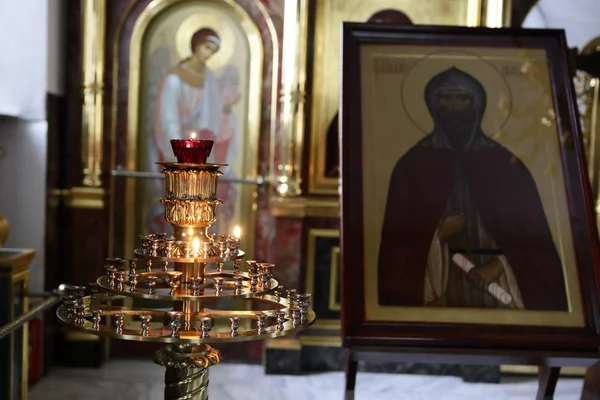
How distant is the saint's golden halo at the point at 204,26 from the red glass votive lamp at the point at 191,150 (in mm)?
3034

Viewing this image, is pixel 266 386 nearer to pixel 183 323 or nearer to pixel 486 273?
pixel 486 273

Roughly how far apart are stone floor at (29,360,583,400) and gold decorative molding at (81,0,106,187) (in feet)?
3.79

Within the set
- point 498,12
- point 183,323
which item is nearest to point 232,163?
point 498,12

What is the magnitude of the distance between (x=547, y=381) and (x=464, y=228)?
28.1 inches

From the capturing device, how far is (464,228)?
2.38m

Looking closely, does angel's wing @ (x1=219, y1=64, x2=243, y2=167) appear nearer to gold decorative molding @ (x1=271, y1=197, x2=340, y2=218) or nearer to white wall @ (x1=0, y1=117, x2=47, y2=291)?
gold decorative molding @ (x1=271, y1=197, x2=340, y2=218)

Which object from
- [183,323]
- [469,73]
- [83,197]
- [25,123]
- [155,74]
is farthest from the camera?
[155,74]

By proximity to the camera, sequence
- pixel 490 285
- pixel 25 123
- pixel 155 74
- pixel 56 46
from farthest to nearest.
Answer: pixel 155 74 → pixel 56 46 → pixel 25 123 → pixel 490 285

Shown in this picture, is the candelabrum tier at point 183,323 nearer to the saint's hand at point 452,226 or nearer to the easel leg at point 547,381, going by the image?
the saint's hand at point 452,226

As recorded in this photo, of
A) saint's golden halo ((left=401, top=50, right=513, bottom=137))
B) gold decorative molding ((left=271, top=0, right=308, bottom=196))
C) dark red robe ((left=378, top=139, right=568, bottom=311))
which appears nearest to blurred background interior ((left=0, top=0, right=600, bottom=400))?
gold decorative molding ((left=271, top=0, right=308, bottom=196))

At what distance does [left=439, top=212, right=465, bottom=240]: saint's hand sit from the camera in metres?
2.36

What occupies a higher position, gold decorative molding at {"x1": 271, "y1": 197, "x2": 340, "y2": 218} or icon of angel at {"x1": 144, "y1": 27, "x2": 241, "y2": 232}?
icon of angel at {"x1": 144, "y1": 27, "x2": 241, "y2": 232}

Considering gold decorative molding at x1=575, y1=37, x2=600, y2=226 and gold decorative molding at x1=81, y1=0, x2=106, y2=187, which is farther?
gold decorative molding at x1=575, y1=37, x2=600, y2=226

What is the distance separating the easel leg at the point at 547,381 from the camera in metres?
2.64
